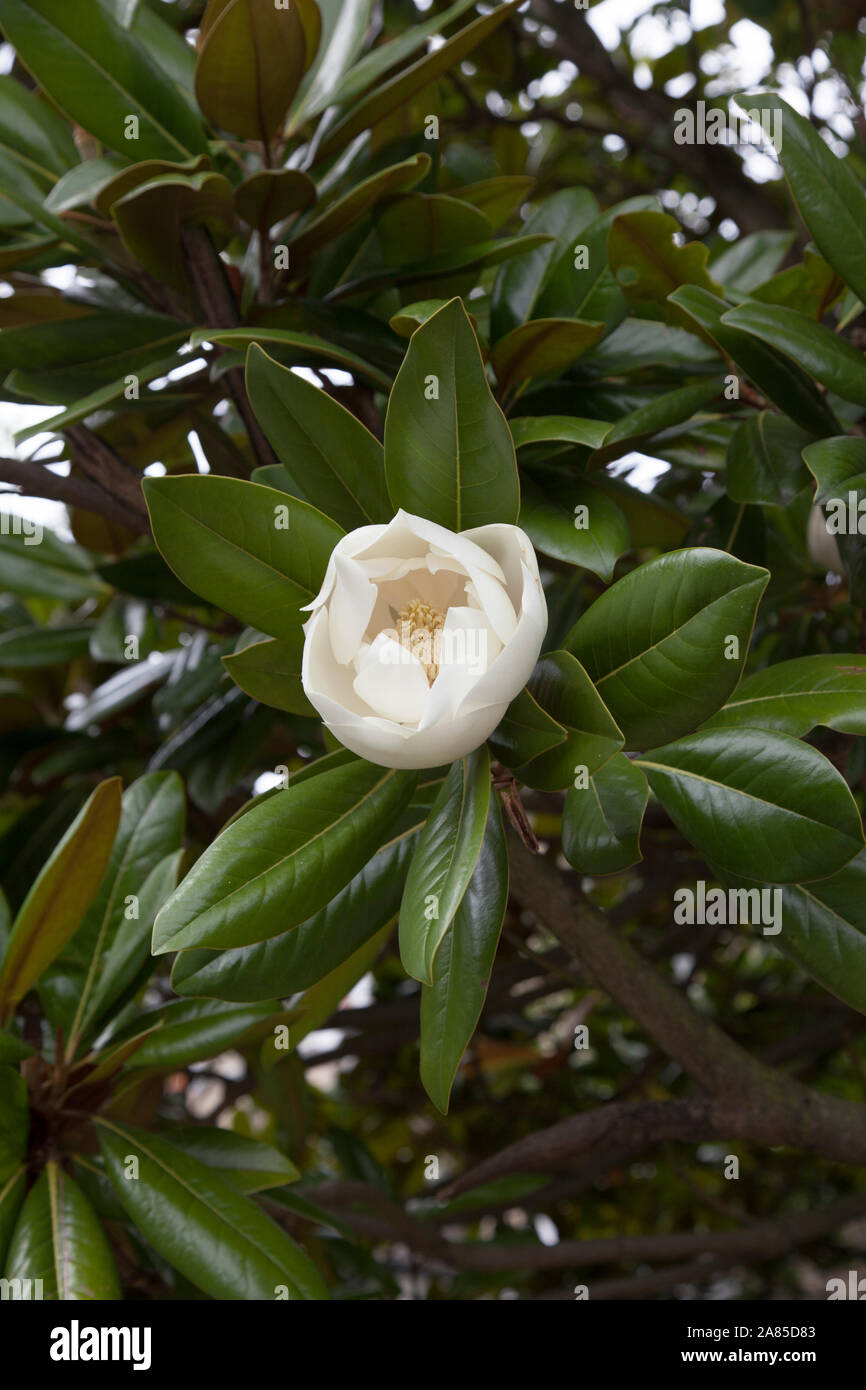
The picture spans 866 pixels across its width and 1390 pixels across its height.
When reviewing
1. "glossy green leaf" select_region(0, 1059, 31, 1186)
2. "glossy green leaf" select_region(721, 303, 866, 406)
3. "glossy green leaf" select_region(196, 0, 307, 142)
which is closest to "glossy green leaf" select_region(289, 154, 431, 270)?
"glossy green leaf" select_region(196, 0, 307, 142)

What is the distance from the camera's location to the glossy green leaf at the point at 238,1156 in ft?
3.86

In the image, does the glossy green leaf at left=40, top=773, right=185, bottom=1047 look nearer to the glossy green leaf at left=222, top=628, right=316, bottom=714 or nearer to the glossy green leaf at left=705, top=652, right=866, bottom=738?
the glossy green leaf at left=222, top=628, right=316, bottom=714

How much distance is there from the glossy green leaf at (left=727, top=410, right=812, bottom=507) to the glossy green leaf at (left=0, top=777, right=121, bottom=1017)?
2.12ft

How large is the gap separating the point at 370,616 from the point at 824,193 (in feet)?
1.86

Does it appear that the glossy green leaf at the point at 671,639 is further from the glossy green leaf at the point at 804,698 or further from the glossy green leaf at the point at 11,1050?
the glossy green leaf at the point at 11,1050

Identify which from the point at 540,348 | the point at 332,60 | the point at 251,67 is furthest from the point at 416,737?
the point at 332,60

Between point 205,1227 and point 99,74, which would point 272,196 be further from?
point 205,1227

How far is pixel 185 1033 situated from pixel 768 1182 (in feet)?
6.96

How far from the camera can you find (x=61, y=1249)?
3.31 ft

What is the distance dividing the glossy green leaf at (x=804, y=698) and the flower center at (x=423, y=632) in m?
0.24

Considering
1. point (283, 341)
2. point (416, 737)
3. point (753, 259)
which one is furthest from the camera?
point (753, 259)

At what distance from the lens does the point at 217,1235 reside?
102 centimetres
